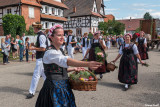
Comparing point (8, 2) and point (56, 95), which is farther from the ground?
point (8, 2)

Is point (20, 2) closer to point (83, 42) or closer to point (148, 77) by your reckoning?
point (83, 42)

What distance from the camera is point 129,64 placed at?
240 inches

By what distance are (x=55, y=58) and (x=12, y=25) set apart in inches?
815

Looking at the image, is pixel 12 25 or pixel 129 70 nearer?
pixel 129 70

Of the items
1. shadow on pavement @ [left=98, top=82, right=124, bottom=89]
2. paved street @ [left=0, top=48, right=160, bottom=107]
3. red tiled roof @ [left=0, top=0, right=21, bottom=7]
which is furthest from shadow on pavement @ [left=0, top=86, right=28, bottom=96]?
red tiled roof @ [left=0, top=0, right=21, bottom=7]

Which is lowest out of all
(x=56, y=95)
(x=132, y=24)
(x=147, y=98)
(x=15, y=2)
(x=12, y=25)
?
(x=147, y=98)

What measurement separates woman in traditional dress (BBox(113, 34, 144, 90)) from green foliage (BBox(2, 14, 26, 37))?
58.3 feet

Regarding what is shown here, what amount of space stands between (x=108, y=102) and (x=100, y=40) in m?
2.96

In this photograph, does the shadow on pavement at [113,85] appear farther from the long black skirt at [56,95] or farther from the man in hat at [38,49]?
the long black skirt at [56,95]

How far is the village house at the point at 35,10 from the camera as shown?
26922 millimetres

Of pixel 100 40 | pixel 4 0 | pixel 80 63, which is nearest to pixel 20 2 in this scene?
pixel 4 0

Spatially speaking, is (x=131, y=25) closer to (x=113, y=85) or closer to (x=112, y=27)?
(x=112, y=27)

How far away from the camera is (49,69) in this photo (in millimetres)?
2631

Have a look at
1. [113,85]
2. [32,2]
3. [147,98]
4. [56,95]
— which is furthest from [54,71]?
[32,2]
